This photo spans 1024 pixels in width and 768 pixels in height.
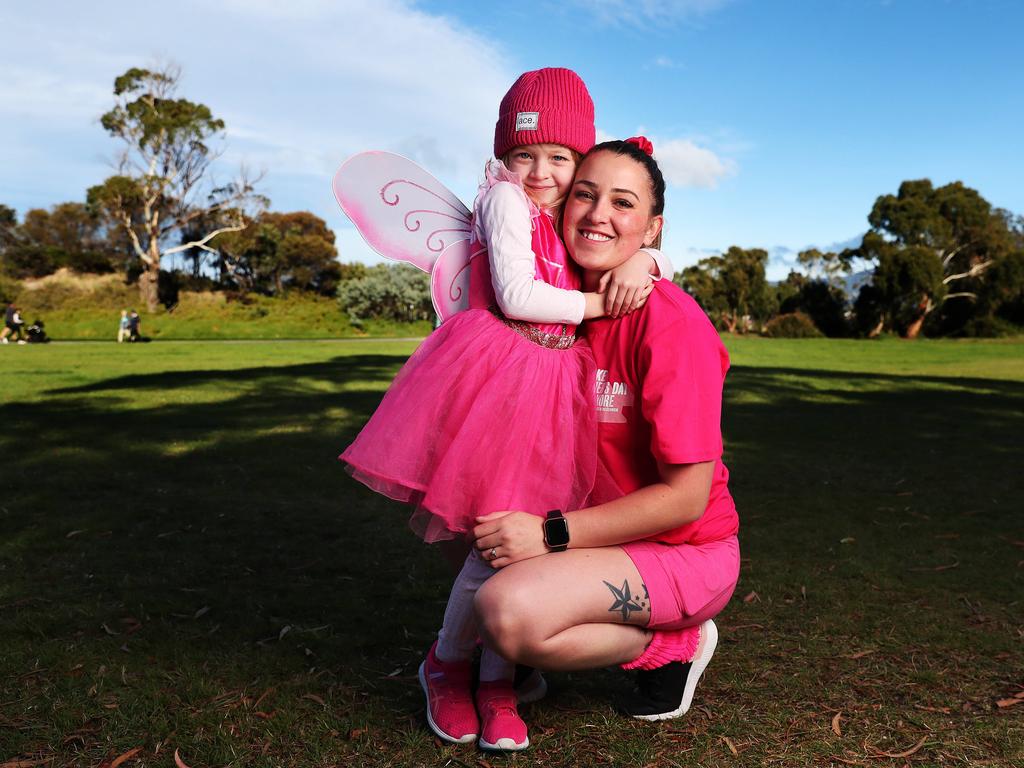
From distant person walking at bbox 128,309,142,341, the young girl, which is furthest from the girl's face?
distant person walking at bbox 128,309,142,341

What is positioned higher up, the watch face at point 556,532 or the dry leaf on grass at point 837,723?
the watch face at point 556,532

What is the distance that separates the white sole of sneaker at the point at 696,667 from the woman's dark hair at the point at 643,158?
1.37 m

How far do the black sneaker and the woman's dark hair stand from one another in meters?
1.40

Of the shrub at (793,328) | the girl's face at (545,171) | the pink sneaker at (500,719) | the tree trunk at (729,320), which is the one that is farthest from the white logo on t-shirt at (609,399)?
the tree trunk at (729,320)

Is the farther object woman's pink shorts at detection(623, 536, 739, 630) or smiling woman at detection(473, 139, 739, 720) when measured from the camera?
woman's pink shorts at detection(623, 536, 739, 630)

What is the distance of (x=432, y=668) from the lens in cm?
279

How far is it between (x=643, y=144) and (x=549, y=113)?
316mm

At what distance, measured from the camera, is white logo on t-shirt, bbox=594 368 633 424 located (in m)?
2.58

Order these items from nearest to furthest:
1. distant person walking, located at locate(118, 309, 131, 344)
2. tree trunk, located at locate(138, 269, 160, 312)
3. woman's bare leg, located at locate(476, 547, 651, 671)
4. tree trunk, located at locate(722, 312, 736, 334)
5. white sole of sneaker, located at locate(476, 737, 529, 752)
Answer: woman's bare leg, located at locate(476, 547, 651, 671)
white sole of sneaker, located at locate(476, 737, 529, 752)
distant person walking, located at locate(118, 309, 131, 344)
tree trunk, located at locate(138, 269, 160, 312)
tree trunk, located at locate(722, 312, 736, 334)

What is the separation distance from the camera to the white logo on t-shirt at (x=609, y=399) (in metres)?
2.58

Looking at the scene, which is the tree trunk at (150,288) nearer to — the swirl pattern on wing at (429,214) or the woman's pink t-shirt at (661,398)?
the swirl pattern on wing at (429,214)

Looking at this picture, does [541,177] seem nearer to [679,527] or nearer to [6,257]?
[679,527]

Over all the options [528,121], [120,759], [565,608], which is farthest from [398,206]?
[120,759]

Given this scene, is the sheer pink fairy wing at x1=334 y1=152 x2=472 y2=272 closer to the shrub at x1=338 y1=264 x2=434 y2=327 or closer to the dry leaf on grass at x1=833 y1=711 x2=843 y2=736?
the dry leaf on grass at x1=833 y1=711 x2=843 y2=736
